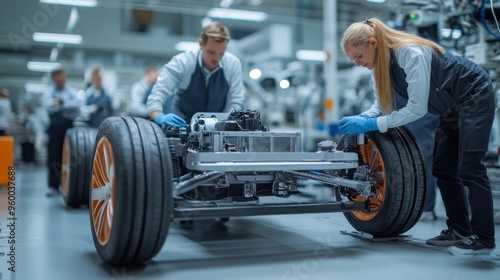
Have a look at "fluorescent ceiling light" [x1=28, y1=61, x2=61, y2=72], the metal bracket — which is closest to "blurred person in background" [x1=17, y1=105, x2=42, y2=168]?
"fluorescent ceiling light" [x1=28, y1=61, x2=61, y2=72]

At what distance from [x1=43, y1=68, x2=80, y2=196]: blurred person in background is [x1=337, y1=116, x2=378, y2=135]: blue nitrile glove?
433cm

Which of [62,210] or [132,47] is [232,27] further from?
[62,210]

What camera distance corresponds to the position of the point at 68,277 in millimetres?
2248

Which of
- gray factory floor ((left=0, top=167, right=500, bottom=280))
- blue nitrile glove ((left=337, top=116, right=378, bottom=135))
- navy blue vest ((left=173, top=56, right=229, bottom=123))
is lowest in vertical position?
gray factory floor ((left=0, top=167, right=500, bottom=280))

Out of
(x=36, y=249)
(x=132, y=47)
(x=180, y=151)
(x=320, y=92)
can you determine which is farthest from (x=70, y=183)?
(x=132, y=47)

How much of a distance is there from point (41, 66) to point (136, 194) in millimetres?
19671

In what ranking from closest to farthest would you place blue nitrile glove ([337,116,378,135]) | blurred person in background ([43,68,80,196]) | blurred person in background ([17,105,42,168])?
blue nitrile glove ([337,116,378,135])
blurred person in background ([43,68,80,196])
blurred person in background ([17,105,42,168])

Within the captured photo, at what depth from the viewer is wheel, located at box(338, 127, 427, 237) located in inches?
114

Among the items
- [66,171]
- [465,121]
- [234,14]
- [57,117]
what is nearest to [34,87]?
[234,14]

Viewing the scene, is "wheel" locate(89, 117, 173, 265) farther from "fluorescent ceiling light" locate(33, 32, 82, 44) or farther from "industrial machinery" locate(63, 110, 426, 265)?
"fluorescent ceiling light" locate(33, 32, 82, 44)

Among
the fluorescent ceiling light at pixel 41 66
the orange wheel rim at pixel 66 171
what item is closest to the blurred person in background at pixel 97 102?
the orange wheel rim at pixel 66 171

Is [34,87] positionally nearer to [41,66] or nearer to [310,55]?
[41,66]

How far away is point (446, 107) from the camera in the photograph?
2.80m

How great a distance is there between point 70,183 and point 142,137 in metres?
2.70
